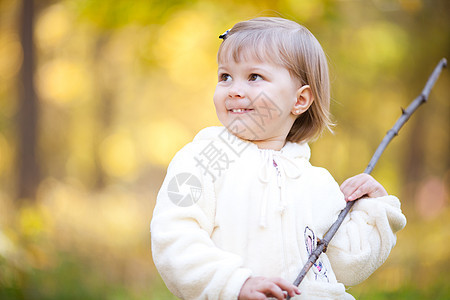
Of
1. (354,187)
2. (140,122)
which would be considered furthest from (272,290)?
(140,122)

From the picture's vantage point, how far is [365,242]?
1.96 metres

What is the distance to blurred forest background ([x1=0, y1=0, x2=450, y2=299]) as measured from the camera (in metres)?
4.47

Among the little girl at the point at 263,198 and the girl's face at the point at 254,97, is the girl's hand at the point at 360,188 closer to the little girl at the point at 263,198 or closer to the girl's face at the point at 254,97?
the little girl at the point at 263,198

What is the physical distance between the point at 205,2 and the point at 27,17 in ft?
10.3

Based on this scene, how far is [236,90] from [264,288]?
72 centimetres

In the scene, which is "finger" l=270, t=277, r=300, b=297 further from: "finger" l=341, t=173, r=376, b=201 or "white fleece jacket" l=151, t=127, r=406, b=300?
"finger" l=341, t=173, r=376, b=201

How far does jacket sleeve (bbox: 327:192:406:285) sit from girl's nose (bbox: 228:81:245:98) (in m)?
0.72

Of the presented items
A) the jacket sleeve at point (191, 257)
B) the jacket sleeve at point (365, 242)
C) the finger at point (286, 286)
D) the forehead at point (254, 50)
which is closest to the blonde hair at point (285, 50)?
the forehead at point (254, 50)

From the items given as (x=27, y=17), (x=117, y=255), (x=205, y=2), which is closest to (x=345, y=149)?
(x=205, y=2)

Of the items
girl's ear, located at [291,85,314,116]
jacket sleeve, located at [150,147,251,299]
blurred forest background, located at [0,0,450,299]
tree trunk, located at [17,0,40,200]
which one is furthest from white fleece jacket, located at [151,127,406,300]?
tree trunk, located at [17,0,40,200]

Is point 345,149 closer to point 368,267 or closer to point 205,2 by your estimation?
point 205,2

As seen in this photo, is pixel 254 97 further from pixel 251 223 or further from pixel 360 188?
pixel 360 188

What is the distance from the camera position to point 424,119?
376 inches

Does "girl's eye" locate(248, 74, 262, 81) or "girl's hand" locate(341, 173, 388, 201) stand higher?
"girl's eye" locate(248, 74, 262, 81)
